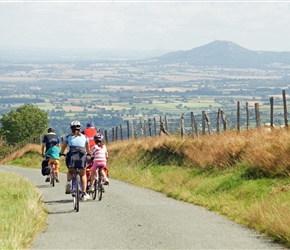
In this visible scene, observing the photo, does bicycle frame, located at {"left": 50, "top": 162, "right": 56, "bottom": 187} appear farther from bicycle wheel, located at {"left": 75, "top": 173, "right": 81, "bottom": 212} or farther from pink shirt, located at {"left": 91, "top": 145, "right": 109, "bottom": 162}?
bicycle wheel, located at {"left": 75, "top": 173, "right": 81, "bottom": 212}

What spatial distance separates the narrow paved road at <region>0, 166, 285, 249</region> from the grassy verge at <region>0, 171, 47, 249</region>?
20 cm

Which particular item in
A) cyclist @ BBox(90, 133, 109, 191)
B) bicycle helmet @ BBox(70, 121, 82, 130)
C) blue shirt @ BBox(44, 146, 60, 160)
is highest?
bicycle helmet @ BBox(70, 121, 82, 130)

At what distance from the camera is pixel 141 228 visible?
11570 millimetres

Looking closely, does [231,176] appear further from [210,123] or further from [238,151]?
[210,123]

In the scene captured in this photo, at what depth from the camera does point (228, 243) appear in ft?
32.7

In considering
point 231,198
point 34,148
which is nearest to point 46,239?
point 231,198

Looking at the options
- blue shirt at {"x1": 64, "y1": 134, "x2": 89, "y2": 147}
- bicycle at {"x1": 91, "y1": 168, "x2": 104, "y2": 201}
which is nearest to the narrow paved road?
bicycle at {"x1": 91, "y1": 168, "x2": 104, "y2": 201}

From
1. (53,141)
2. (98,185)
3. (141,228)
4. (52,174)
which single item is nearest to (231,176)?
(98,185)

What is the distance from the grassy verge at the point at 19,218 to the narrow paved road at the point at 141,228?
195mm

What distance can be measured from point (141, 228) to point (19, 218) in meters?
2.13

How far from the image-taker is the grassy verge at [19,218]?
9.74 m

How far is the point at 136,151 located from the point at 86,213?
54.7 feet

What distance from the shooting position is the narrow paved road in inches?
393

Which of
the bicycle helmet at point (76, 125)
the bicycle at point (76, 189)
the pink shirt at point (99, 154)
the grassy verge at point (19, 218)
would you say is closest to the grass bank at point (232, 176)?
the pink shirt at point (99, 154)
